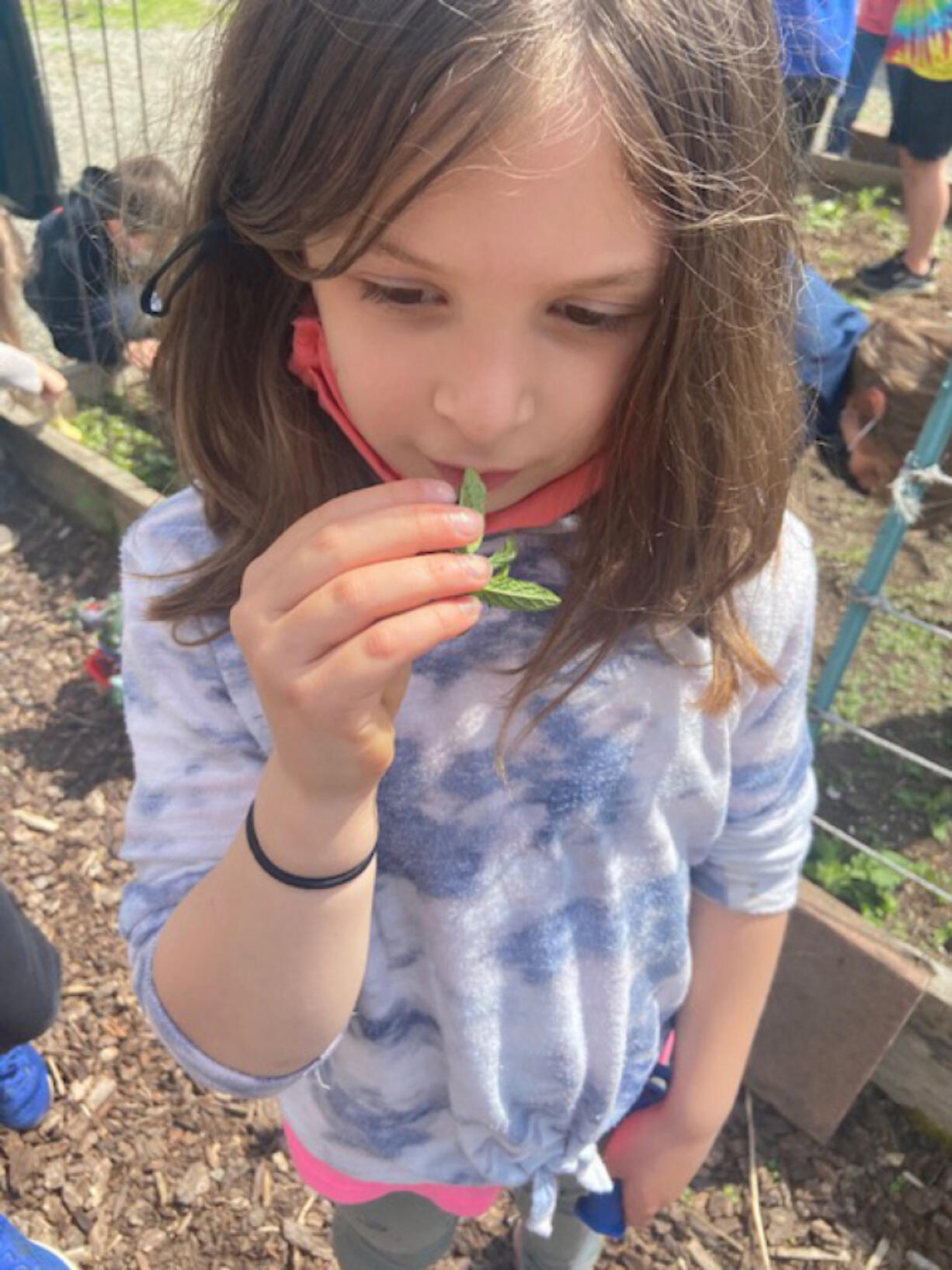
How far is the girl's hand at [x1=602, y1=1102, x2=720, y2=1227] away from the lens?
1.52 m

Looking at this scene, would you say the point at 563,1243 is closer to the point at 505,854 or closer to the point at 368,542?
the point at 505,854

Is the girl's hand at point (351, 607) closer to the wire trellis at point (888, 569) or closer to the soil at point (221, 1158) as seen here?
the soil at point (221, 1158)

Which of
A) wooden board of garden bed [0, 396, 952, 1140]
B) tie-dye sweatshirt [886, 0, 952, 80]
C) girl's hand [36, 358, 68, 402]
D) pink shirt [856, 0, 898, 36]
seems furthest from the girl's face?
pink shirt [856, 0, 898, 36]

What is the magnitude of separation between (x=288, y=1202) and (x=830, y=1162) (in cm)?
114

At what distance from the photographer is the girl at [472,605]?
86cm

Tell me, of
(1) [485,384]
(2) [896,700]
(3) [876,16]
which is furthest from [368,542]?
(3) [876,16]

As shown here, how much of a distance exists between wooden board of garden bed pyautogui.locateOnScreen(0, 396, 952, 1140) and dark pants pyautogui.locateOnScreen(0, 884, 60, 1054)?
1.47 m

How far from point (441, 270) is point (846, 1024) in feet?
6.47

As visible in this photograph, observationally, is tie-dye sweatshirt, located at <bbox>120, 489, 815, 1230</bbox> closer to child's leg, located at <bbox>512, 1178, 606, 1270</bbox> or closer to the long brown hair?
the long brown hair

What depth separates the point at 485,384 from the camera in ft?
2.93

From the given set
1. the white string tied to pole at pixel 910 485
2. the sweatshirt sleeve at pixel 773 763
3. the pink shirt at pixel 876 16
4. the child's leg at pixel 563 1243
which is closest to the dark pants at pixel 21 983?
the child's leg at pixel 563 1243

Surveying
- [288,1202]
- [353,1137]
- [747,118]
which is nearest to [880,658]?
[288,1202]

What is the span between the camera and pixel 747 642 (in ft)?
4.11

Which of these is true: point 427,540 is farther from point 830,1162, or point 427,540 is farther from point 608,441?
point 830,1162
